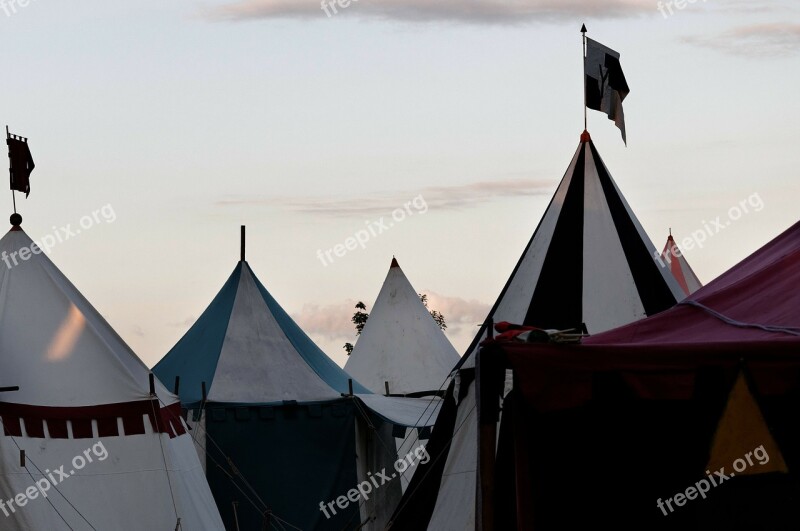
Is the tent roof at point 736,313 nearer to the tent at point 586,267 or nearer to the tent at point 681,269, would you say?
the tent at point 586,267

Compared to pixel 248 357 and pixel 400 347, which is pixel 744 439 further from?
pixel 400 347

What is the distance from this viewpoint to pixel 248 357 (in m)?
14.0

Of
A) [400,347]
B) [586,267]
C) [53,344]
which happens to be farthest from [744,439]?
[400,347]

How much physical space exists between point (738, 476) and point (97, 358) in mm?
5275

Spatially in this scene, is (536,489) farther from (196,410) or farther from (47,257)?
(196,410)

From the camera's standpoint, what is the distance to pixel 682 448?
6.89m

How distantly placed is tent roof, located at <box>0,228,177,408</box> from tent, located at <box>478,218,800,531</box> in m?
4.01

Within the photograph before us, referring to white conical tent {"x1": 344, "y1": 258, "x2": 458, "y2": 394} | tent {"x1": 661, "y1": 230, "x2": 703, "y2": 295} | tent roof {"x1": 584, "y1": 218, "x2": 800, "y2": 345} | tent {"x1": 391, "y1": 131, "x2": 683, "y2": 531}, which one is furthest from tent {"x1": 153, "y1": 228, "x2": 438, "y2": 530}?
tent {"x1": 661, "y1": 230, "x2": 703, "y2": 295}

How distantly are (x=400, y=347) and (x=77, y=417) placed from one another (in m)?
8.56

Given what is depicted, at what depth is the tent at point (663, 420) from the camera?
649 cm

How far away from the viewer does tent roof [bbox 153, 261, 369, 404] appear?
13.7 m

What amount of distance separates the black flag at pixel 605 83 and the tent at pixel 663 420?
19.9 ft

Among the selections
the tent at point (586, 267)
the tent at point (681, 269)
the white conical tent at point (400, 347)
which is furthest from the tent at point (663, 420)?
the tent at point (681, 269)

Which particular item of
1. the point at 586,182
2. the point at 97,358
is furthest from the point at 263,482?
the point at 586,182
